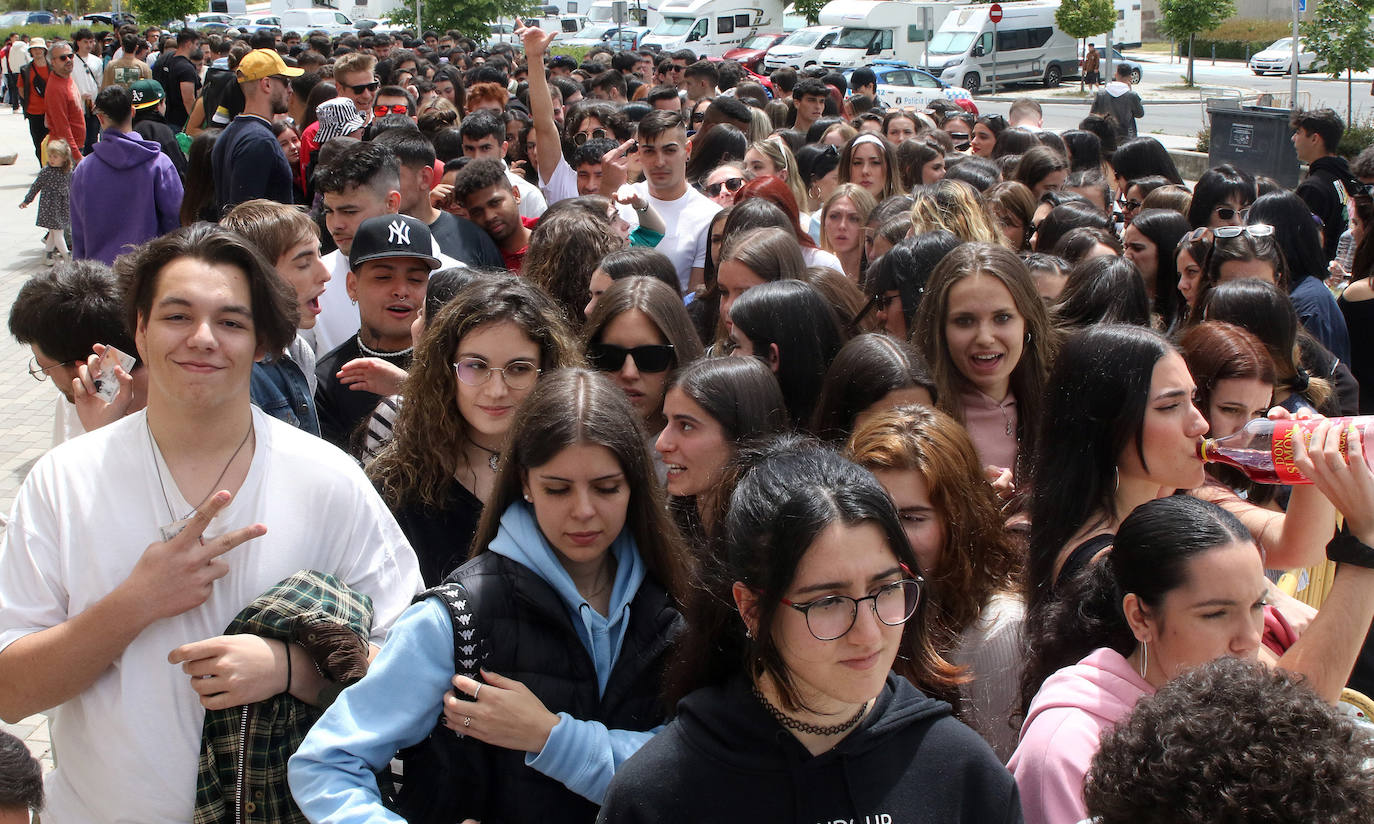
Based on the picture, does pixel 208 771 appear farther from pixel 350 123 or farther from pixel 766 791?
pixel 350 123

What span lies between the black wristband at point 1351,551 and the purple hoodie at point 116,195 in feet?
23.9

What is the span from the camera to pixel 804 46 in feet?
116

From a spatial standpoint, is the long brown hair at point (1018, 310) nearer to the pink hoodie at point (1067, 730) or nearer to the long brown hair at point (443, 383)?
the long brown hair at point (443, 383)

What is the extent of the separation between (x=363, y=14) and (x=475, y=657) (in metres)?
58.3

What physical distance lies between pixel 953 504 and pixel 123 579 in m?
1.90

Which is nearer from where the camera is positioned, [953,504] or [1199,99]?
[953,504]

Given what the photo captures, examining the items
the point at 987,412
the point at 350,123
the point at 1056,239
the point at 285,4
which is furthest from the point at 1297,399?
the point at 285,4

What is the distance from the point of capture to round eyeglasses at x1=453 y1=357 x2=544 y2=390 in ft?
11.4

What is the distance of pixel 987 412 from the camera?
14.2ft

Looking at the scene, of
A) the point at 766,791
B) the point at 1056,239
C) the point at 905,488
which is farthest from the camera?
the point at 1056,239

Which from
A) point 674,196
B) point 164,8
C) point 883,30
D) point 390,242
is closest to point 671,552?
point 390,242

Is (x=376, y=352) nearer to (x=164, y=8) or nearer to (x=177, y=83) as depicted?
(x=177, y=83)

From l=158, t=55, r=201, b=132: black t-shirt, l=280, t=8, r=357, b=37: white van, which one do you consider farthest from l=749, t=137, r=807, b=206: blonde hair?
l=280, t=8, r=357, b=37: white van

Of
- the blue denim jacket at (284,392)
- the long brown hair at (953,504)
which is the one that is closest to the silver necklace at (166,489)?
the blue denim jacket at (284,392)
